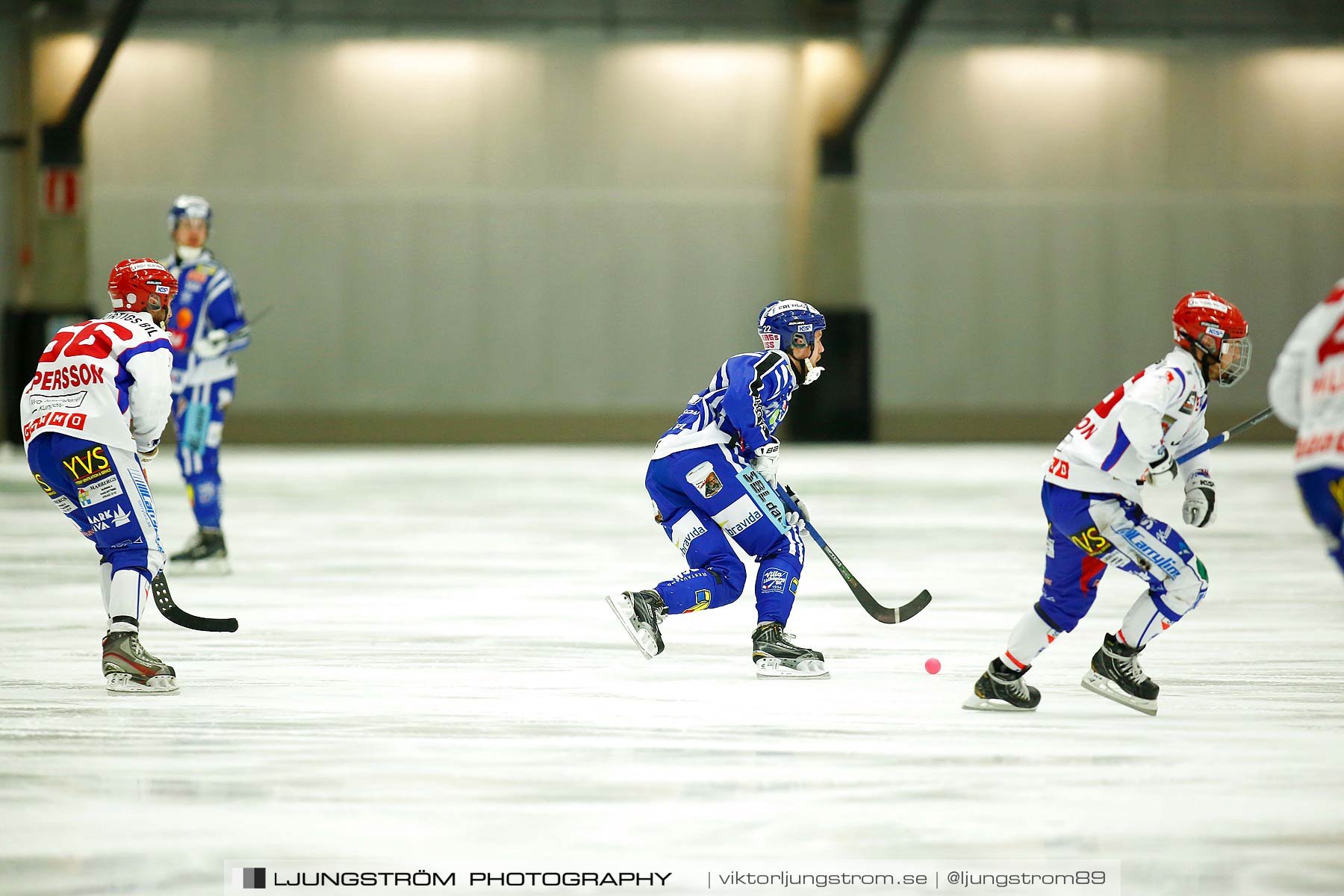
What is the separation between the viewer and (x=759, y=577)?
624 centimetres

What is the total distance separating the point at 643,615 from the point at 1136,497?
186 cm

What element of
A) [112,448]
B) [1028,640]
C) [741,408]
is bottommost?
[1028,640]

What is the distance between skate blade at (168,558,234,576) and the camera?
9219mm

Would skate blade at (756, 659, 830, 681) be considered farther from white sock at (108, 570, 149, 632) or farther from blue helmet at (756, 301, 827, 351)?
white sock at (108, 570, 149, 632)

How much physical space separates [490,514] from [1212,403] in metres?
13.8

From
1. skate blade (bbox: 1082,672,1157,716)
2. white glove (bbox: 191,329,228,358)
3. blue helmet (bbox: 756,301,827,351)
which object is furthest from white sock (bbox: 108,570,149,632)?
white glove (bbox: 191,329,228,358)

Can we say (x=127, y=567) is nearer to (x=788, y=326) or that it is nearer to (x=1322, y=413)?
(x=788, y=326)

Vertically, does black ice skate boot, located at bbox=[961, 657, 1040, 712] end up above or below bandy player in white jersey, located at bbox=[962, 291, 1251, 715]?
below

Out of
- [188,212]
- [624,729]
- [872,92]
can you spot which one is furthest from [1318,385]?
[872,92]

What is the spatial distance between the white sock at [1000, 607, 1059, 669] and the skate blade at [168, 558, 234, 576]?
511cm

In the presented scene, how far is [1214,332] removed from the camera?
5348mm

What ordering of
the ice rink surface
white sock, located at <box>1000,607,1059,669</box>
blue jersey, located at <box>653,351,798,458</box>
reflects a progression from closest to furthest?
1. the ice rink surface
2. white sock, located at <box>1000,607,1059,669</box>
3. blue jersey, located at <box>653,351,798,458</box>

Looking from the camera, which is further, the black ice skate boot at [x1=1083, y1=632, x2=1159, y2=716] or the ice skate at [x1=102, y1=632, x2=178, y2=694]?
the ice skate at [x1=102, y1=632, x2=178, y2=694]

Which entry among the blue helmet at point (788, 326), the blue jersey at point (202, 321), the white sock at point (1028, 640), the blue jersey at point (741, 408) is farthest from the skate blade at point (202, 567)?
the white sock at point (1028, 640)
